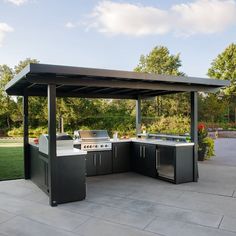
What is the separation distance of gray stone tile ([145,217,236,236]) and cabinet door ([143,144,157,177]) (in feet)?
8.36

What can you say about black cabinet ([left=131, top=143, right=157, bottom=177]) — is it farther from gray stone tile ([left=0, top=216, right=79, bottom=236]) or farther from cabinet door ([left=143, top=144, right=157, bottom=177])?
gray stone tile ([left=0, top=216, right=79, bottom=236])

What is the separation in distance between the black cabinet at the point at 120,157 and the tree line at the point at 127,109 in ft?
24.4

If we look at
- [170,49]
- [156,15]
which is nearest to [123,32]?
[156,15]

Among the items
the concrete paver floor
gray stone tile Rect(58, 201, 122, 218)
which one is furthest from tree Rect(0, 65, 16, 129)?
gray stone tile Rect(58, 201, 122, 218)

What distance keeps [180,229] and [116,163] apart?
3.53 m

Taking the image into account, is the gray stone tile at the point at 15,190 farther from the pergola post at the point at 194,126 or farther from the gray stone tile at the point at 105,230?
the pergola post at the point at 194,126

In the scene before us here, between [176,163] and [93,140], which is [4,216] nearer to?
[93,140]

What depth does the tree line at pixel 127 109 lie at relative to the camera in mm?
15875

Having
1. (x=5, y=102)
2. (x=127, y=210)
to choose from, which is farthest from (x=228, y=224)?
(x=5, y=102)

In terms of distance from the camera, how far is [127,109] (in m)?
18.1

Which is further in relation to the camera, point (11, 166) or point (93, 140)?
point (11, 166)

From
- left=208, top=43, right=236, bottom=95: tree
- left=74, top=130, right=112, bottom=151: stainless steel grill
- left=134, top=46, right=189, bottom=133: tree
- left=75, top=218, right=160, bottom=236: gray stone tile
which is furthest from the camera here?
left=208, top=43, right=236, bottom=95: tree

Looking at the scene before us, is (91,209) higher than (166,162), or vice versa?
(166,162)

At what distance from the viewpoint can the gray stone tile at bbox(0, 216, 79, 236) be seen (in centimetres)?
314
